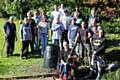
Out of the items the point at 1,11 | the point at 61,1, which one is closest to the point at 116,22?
the point at 61,1

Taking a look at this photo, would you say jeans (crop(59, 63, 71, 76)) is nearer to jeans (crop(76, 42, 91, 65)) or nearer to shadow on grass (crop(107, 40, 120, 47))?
jeans (crop(76, 42, 91, 65))

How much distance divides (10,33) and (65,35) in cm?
221

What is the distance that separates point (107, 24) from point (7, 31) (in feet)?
24.8

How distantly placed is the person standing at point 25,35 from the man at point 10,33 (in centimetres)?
57

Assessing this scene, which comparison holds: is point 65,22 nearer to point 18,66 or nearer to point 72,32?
point 72,32

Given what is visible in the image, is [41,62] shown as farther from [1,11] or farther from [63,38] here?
[1,11]

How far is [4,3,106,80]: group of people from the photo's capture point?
18.3 m

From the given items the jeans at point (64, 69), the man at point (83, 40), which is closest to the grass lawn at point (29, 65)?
the man at point (83, 40)

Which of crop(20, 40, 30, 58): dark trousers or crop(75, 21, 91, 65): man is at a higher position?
crop(75, 21, 91, 65): man

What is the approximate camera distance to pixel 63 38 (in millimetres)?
20750

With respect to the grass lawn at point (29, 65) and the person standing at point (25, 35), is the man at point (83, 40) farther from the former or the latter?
the person standing at point (25, 35)

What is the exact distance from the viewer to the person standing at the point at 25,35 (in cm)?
2033

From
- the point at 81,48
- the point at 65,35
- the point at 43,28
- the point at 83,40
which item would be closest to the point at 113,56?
the point at 81,48

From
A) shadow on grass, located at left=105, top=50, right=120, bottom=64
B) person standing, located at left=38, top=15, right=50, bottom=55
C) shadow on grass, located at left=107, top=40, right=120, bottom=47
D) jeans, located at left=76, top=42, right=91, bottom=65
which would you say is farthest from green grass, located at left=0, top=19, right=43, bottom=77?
shadow on grass, located at left=107, top=40, right=120, bottom=47
